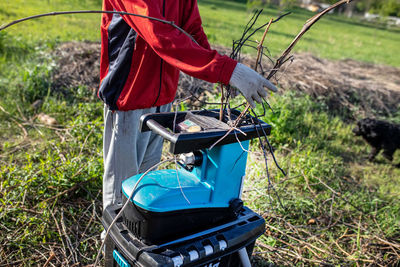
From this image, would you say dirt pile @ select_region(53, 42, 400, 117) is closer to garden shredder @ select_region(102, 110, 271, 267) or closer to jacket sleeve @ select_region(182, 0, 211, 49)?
jacket sleeve @ select_region(182, 0, 211, 49)

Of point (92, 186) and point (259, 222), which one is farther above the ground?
point (259, 222)

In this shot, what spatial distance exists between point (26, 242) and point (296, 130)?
3.23 metres

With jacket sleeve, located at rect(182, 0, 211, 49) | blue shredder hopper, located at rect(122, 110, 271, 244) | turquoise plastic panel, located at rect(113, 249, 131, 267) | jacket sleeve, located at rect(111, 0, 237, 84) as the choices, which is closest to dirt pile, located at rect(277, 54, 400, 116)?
jacket sleeve, located at rect(182, 0, 211, 49)

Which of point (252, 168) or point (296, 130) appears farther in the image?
point (296, 130)

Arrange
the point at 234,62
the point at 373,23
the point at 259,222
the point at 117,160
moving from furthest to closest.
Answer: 1. the point at 373,23
2. the point at 117,160
3. the point at 259,222
4. the point at 234,62

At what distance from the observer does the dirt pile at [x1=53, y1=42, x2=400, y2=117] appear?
4.69 m

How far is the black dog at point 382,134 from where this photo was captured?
4.08 meters

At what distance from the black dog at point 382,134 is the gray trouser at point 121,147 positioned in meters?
2.98

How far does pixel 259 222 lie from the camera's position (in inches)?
68.8

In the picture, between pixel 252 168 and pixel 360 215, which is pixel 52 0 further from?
pixel 360 215

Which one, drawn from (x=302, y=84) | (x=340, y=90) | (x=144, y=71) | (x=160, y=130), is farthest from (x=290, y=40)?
(x=160, y=130)

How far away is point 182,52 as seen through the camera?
1.47 m

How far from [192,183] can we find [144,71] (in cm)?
71

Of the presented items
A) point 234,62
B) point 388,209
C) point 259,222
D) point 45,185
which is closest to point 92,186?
point 45,185
